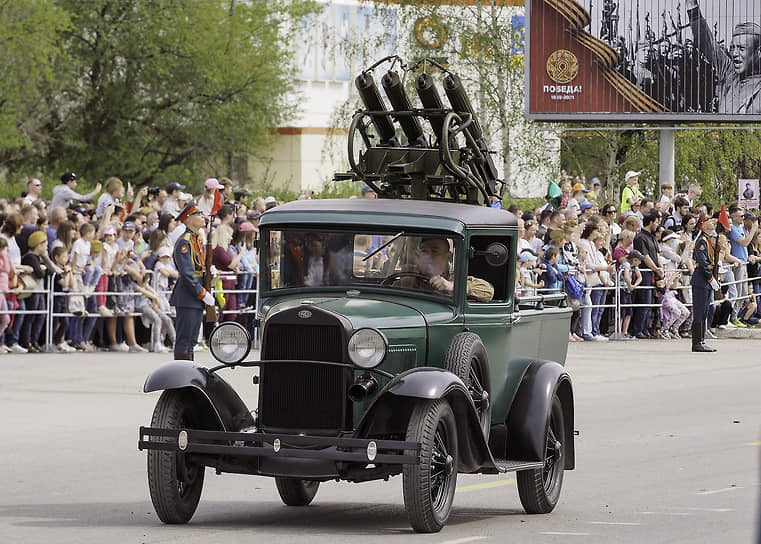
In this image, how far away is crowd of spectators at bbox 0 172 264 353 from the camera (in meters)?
21.6

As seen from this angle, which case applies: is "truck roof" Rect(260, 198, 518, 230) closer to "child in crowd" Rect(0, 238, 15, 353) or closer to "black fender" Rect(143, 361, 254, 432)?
"black fender" Rect(143, 361, 254, 432)

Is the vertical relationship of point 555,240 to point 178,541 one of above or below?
above

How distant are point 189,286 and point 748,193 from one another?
67.5ft

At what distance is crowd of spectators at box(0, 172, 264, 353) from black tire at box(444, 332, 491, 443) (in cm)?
1194

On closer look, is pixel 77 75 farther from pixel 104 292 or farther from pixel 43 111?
pixel 104 292

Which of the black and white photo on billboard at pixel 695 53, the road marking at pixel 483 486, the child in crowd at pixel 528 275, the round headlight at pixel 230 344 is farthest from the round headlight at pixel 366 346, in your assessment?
the black and white photo on billboard at pixel 695 53

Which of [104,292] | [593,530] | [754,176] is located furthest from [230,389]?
[754,176]

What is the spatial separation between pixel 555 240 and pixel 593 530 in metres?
16.1

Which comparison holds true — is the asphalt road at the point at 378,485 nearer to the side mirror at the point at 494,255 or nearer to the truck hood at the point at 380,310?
the truck hood at the point at 380,310

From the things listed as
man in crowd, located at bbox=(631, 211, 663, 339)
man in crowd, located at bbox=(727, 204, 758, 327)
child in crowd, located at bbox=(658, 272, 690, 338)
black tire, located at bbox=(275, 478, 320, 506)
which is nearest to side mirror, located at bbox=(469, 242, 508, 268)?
black tire, located at bbox=(275, 478, 320, 506)

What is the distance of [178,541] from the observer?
901 centimetres

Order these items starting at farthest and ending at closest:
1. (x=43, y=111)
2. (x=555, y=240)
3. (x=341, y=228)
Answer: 1. (x=43, y=111)
2. (x=555, y=240)
3. (x=341, y=228)

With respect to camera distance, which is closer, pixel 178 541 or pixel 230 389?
pixel 178 541

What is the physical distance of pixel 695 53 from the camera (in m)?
36.7
